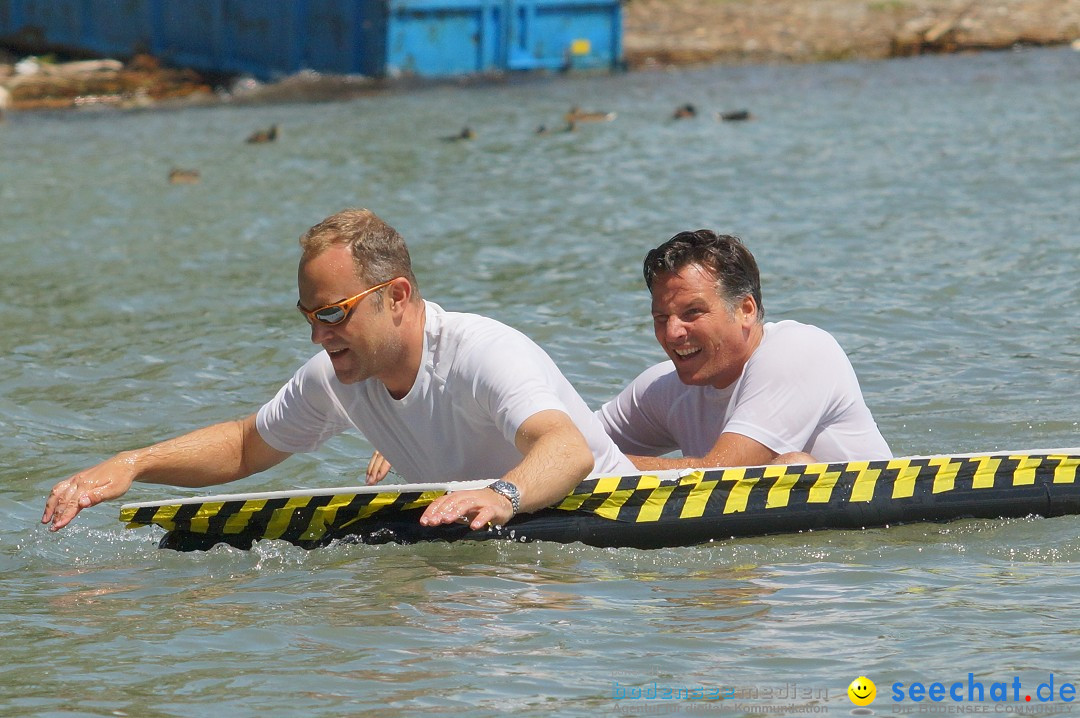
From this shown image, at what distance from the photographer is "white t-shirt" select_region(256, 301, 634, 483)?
189 inches

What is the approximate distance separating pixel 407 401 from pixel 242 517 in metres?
1.00

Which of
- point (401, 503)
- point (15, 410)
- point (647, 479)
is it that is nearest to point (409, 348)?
point (401, 503)

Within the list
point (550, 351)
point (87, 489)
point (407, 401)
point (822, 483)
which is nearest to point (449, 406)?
point (407, 401)

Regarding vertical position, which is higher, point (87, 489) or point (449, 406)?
point (449, 406)

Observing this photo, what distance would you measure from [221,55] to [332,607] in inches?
863

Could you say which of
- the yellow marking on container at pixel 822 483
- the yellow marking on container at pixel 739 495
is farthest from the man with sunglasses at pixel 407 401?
the yellow marking on container at pixel 822 483

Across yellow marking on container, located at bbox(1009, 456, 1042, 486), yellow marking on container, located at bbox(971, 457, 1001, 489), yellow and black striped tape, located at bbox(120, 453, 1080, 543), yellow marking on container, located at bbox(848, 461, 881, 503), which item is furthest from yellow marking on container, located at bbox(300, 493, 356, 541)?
yellow marking on container, located at bbox(1009, 456, 1042, 486)

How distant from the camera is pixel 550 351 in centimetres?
933

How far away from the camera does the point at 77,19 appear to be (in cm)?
2705

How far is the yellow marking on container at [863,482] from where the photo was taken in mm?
5590

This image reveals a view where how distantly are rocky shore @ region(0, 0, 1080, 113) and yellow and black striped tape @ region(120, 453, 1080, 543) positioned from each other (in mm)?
18835

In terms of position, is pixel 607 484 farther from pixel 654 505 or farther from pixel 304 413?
pixel 304 413

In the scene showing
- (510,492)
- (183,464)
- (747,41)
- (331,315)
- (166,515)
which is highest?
(747,41)

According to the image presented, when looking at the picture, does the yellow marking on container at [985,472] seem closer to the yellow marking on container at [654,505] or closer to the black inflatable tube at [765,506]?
the black inflatable tube at [765,506]
